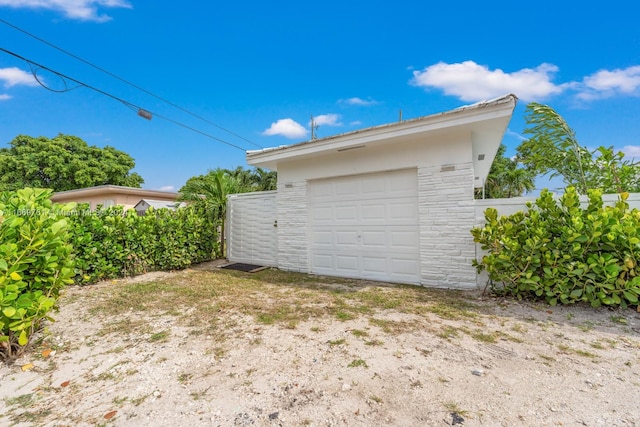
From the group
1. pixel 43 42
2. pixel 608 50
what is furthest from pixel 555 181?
pixel 43 42

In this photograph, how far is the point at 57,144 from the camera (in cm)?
2048

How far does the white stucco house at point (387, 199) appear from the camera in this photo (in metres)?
4.72

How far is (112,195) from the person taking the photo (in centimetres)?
1513

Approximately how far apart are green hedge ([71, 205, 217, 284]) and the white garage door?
3230 mm

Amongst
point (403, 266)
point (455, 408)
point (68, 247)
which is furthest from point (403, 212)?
point (68, 247)

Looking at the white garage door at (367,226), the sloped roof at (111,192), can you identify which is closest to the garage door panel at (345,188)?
the white garage door at (367,226)

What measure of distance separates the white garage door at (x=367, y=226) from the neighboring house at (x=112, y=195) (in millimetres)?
11678

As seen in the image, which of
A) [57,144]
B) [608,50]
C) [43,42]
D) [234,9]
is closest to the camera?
[608,50]

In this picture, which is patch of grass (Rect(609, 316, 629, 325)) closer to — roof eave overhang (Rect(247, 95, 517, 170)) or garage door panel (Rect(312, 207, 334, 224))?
roof eave overhang (Rect(247, 95, 517, 170))

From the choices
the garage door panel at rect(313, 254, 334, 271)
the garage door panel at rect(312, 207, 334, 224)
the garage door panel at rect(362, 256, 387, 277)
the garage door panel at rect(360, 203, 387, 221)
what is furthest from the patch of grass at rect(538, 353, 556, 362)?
the garage door panel at rect(312, 207, 334, 224)

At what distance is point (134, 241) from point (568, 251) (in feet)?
24.9

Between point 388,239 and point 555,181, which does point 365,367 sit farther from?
point 555,181

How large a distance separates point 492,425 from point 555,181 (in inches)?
234

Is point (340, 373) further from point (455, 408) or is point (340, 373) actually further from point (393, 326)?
point (393, 326)
